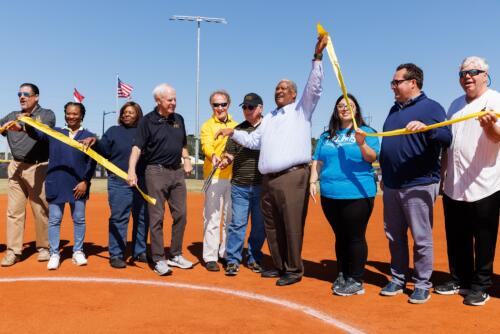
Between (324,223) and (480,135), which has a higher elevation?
(480,135)

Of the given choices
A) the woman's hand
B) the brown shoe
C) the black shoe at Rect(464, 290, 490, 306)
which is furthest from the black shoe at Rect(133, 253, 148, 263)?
the black shoe at Rect(464, 290, 490, 306)

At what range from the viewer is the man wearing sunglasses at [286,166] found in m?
5.05

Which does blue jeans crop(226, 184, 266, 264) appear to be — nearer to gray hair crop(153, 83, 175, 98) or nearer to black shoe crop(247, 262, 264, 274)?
black shoe crop(247, 262, 264, 274)

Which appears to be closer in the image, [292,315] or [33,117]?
[292,315]

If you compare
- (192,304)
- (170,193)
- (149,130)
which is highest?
(149,130)

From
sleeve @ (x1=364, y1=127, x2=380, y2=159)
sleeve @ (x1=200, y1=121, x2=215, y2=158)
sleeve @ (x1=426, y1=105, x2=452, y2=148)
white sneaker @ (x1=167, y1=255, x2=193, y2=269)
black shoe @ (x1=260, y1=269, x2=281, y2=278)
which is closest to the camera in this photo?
sleeve @ (x1=426, y1=105, x2=452, y2=148)

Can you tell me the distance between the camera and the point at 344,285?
15.7 ft

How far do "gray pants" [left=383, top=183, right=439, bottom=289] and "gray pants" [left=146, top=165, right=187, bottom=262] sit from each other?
2.49 metres

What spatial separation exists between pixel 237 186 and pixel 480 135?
273cm

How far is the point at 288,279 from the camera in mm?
5152

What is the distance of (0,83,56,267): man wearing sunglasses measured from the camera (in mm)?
6117

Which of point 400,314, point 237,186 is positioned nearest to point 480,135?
point 400,314

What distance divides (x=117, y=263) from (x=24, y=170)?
176 cm

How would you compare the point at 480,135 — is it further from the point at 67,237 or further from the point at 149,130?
the point at 67,237
